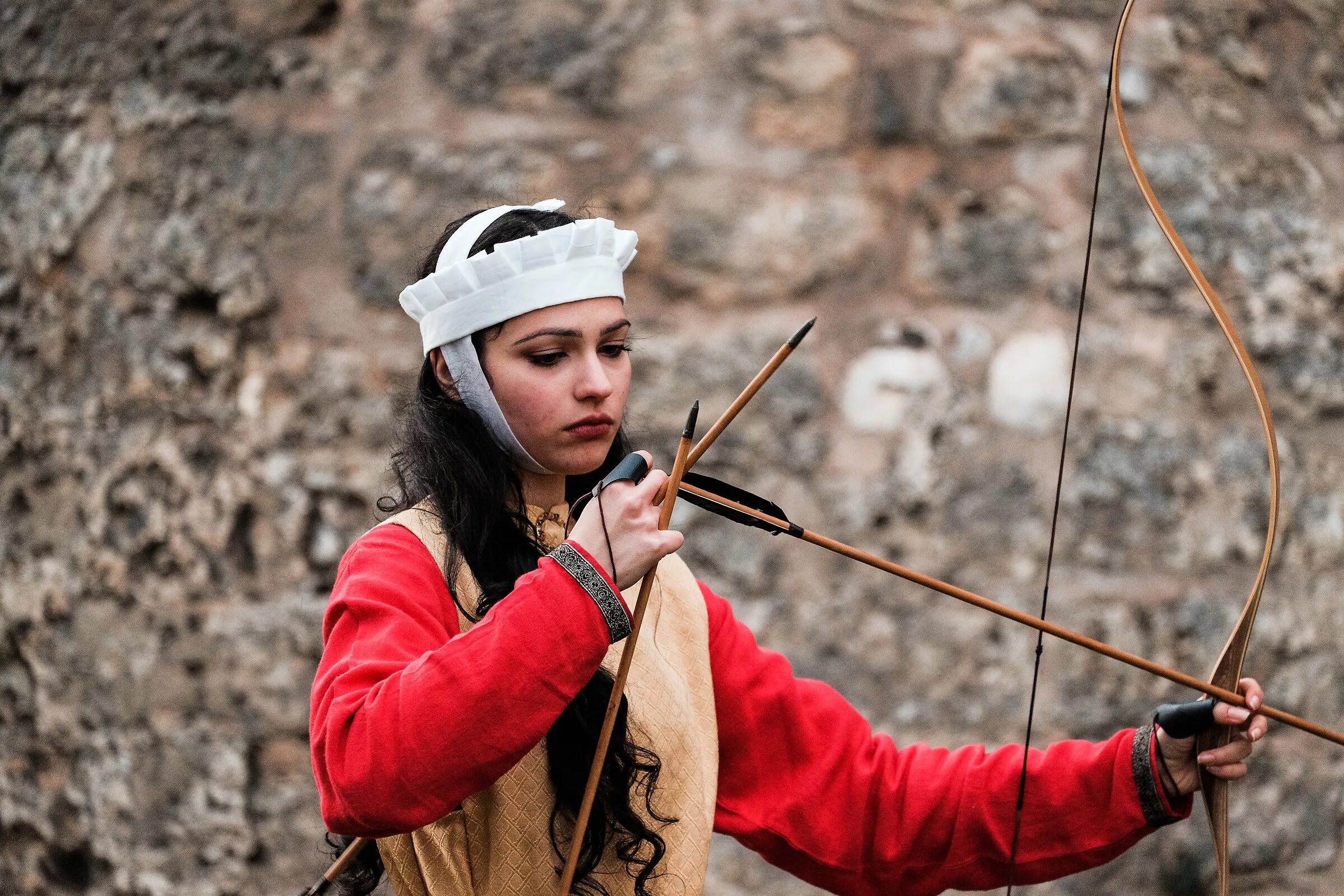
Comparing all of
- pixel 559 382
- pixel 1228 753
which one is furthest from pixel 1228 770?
pixel 559 382

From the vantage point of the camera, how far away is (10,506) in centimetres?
241

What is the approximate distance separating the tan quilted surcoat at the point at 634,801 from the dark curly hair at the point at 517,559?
1 cm

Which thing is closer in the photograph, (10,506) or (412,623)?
(412,623)

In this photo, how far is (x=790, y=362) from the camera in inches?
87.6

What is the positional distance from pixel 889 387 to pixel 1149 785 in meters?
0.92

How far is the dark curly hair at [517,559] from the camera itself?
4.16 feet

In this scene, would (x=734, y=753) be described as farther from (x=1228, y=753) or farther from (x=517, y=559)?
(x=1228, y=753)

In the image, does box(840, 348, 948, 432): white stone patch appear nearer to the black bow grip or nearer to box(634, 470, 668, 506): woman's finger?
the black bow grip

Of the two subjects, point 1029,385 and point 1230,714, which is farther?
point 1029,385

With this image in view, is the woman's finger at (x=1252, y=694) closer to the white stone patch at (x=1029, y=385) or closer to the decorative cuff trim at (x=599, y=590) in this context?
the decorative cuff trim at (x=599, y=590)

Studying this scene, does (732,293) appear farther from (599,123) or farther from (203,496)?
(203,496)

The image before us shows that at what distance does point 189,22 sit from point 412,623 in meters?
1.66

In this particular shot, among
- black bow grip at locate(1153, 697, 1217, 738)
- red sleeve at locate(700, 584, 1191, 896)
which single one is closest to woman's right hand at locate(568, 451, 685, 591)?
red sleeve at locate(700, 584, 1191, 896)

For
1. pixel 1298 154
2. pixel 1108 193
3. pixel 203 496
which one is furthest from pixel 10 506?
pixel 1298 154
